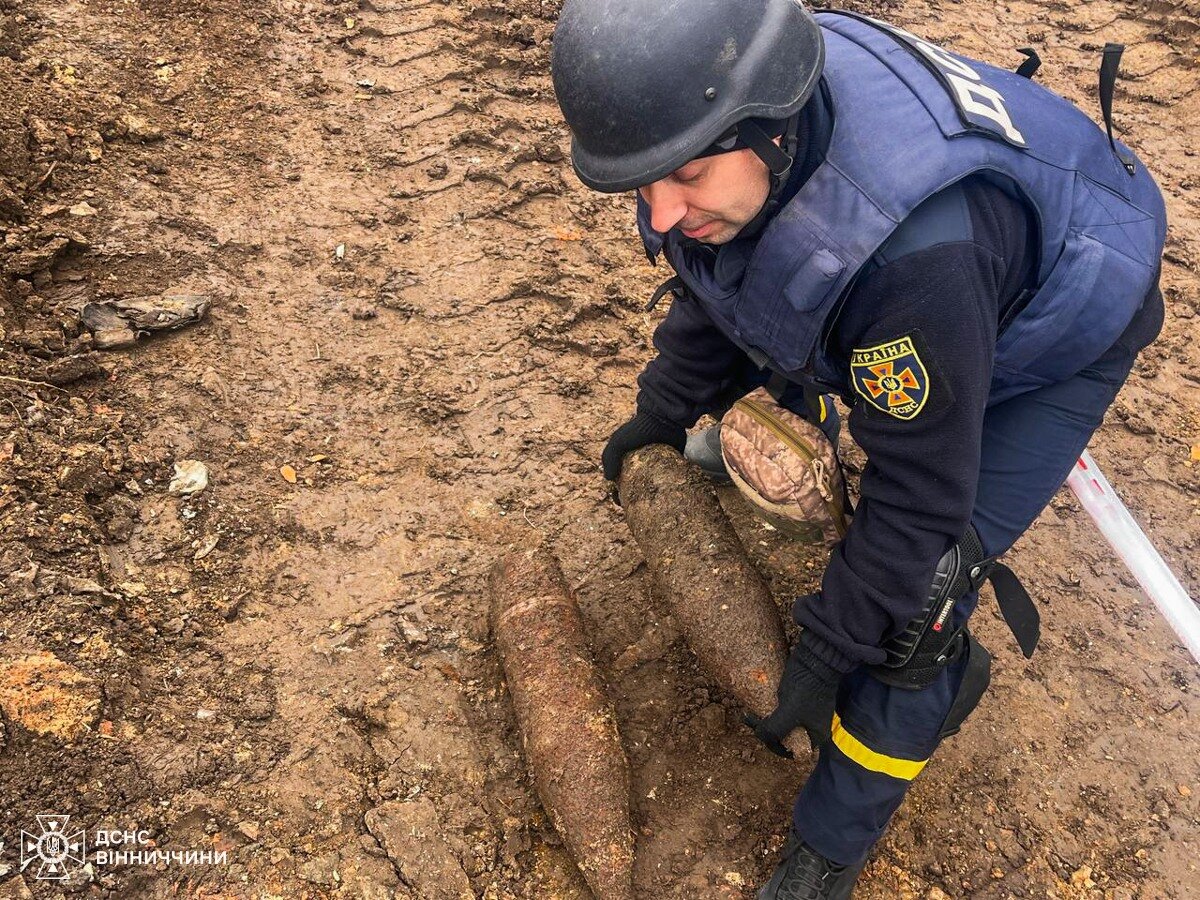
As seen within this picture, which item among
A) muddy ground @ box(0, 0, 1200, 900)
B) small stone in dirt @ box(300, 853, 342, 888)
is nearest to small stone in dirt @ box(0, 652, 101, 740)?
muddy ground @ box(0, 0, 1200, 900)

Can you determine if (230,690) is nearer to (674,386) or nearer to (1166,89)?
(674,386)

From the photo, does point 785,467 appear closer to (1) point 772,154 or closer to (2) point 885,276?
(2) point 885,276

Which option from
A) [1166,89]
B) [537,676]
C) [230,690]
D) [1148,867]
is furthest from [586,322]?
[1166,89]

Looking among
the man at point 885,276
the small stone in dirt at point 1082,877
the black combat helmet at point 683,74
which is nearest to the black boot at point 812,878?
the man at point 885,276

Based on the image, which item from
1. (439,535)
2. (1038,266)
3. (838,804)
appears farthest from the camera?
(439,535)

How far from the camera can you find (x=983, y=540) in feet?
7.60

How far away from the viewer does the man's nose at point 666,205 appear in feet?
6.34

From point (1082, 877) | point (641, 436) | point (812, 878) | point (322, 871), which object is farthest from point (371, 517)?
point (1082, 877)

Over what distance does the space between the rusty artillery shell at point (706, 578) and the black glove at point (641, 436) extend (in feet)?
0.12

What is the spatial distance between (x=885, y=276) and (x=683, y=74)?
0.59 m

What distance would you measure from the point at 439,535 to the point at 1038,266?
82.2 inches

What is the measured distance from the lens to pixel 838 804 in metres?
2.31

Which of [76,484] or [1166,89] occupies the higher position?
[1166,89]

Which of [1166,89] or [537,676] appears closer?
[537,676]
